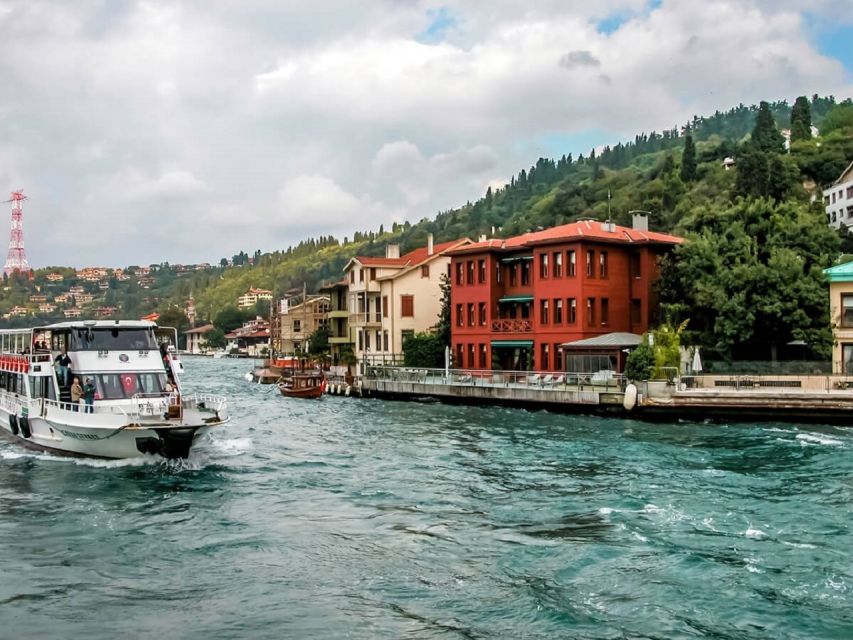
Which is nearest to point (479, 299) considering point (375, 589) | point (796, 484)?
point (796, 484)

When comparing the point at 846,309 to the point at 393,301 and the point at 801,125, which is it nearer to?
the point at 393,301

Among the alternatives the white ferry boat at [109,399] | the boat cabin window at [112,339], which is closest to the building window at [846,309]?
the white ferry boat at [109,399]

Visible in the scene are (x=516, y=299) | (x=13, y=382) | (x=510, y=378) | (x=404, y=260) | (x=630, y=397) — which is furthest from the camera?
(x=404, y=260)

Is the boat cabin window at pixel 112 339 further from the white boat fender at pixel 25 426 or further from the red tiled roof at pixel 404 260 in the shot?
the red tiled roof at pixel 404 260

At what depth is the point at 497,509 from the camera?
22406mm

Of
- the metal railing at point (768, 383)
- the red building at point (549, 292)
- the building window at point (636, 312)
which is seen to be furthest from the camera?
the building window at point (636, 312)

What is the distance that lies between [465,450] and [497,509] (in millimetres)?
11256

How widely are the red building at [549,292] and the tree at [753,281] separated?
8.64 ft

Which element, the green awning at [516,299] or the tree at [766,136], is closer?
the green awning at [516,299]

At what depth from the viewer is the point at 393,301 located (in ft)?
243

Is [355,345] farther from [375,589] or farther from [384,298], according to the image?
[375,589]

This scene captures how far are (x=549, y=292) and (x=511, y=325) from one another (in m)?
4.22

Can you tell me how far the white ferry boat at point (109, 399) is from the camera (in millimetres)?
29203

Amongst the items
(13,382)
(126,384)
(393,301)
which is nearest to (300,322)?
(393,301)
